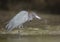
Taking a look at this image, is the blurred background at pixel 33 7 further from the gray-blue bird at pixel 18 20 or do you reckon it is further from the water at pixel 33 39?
the water at pixel 33 39

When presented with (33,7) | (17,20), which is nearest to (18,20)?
(17,20)

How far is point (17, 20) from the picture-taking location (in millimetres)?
2348

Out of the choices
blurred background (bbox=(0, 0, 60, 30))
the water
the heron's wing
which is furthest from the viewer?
blurred background (bbox=(0, 0, 60, 30))

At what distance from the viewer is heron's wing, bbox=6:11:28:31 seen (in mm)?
2338

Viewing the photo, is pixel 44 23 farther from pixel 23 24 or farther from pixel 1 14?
pixel 1 14

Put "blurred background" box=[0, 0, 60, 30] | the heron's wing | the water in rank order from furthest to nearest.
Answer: "blurred background" box=[0, 0, 60, 30] < the heron's wing < the water

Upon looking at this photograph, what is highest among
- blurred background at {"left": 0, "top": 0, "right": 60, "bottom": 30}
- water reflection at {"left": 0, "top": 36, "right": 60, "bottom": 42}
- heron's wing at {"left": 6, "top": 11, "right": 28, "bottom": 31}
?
blurred background at {"left": 0, "top": 0, "right": 60, "bottom": 30}

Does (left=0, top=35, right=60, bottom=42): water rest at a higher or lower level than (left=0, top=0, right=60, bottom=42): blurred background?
lower

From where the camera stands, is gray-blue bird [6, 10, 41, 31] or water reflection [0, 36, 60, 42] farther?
gray-blue bird [6, 10, 41, 31]

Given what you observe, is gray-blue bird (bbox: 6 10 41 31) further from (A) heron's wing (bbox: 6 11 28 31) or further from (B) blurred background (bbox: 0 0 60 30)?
(B) blurred background (bbox: 0 0 60 30)

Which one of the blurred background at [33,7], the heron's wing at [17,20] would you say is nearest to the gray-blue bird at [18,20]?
the heron's wing at [17,20]

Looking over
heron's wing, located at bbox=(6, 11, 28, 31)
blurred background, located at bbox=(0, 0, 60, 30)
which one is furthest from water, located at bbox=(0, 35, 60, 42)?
blurred background, located at bbox=(0, 0, 60, 30)

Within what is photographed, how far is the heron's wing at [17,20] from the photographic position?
2.34 metres

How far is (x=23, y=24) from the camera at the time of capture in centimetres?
238
